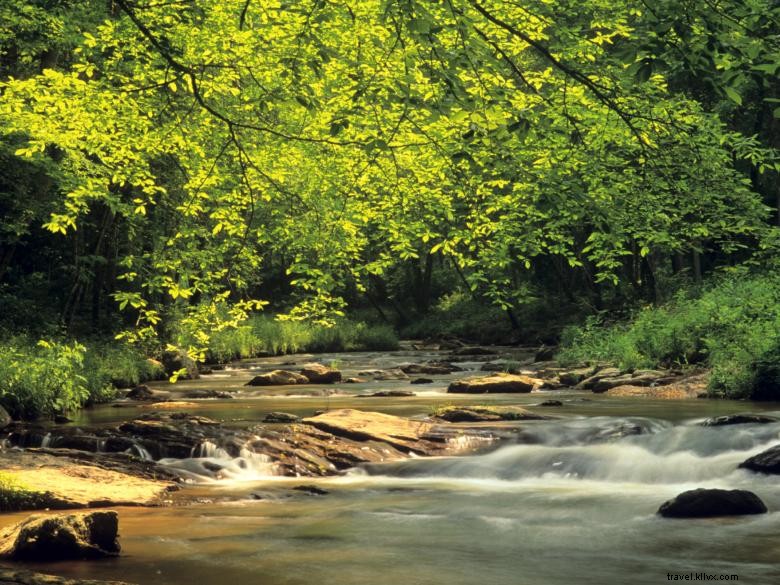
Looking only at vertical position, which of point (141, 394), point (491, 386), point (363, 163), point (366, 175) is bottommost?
point (491, 386)

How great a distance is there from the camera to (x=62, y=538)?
681cm

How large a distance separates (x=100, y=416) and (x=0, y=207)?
666cm

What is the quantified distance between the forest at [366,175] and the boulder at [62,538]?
77.7 inches

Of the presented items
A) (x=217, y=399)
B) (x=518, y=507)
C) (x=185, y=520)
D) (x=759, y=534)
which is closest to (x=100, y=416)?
(x=217, y=399)

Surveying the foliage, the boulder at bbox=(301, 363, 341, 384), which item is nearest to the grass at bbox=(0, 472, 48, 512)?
the foliage

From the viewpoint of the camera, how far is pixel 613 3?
18.4 meters

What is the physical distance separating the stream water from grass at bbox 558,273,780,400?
1879mm

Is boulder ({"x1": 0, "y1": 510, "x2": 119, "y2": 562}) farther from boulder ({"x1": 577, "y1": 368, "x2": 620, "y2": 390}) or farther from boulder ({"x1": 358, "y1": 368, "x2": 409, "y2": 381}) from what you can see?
boulder ({"x1": 358, "y1": 368, "x2": 409, "y2": 381})

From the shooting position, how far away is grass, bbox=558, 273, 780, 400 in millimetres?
17047

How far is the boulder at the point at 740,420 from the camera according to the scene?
12867 millimetres

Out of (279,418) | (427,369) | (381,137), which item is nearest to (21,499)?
(381,137)

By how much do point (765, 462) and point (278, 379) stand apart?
14.7 metres

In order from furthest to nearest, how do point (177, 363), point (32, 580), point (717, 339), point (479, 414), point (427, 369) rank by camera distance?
point (427, 369), point (177, 363), point (717, 339), point (479, 414), point (32, 580)

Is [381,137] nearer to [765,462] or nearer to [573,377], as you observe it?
[765,462]
